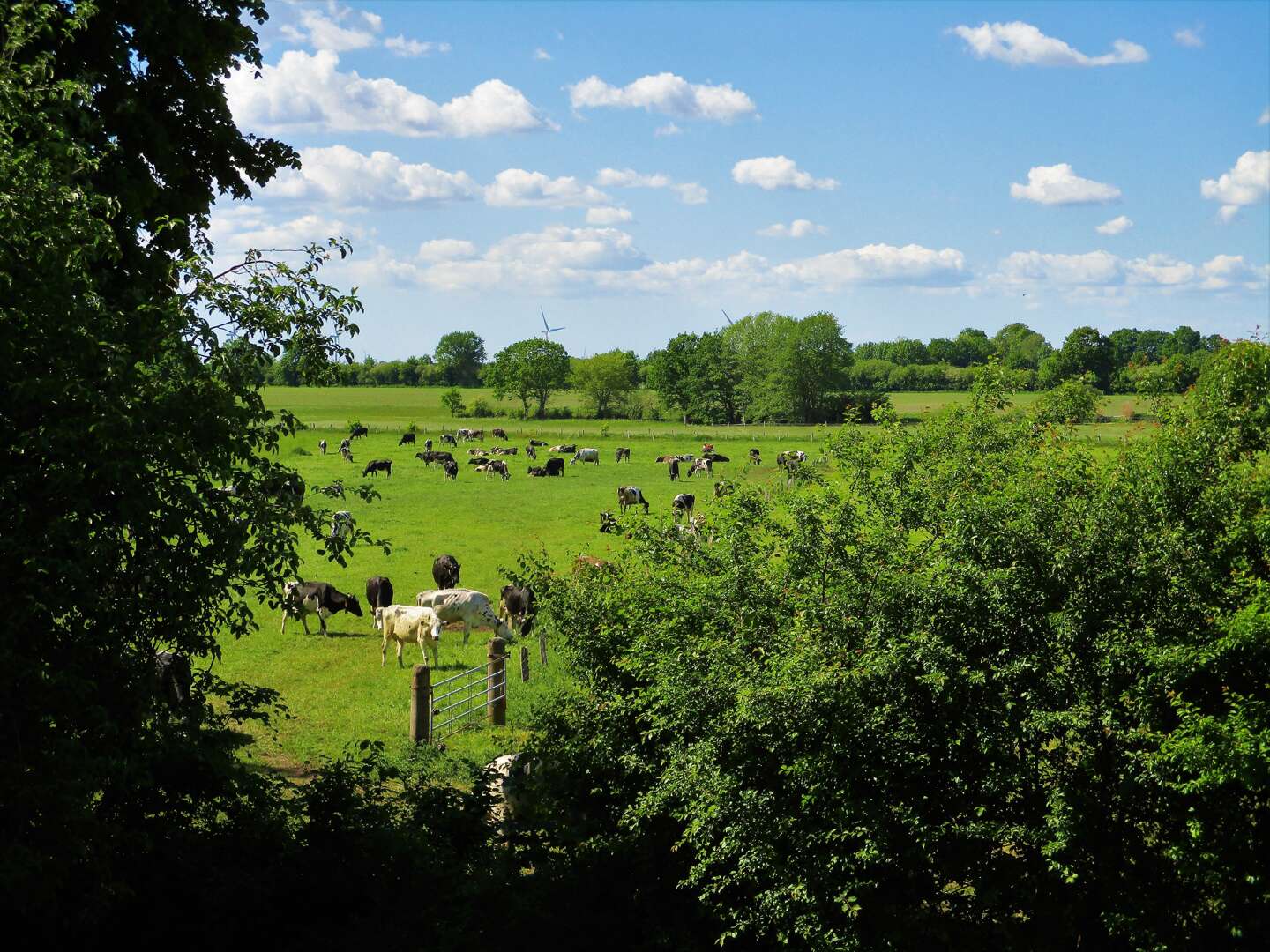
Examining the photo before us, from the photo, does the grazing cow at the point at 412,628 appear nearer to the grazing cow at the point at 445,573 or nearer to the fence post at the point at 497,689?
the fence post at the point at 497,689

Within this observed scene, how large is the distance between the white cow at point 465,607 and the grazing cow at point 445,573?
164 inches

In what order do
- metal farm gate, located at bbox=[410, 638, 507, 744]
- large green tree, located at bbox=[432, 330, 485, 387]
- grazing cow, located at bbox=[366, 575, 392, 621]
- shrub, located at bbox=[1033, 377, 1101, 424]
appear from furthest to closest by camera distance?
large green tree, located at bbox=[432, 330, 485, 387], grazing cow, located at bbox=[366, 575, 392, 621], shrub, located at bbox=[1033, 377, 1101, 424], metal farm gate, located at bbox=[410, 638, 507, 744]

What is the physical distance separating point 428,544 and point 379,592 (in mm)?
9711

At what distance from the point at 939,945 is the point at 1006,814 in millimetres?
1635

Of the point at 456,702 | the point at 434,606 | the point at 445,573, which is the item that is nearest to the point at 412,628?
the point at 434,606

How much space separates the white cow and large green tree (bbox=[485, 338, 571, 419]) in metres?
101

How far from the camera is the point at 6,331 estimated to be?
25.1 feet

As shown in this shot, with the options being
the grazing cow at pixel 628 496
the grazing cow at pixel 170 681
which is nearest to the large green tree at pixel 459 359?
the grazing cow at pixel 628 496

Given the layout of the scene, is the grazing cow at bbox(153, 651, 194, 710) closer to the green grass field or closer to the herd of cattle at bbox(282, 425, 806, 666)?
the green grass field

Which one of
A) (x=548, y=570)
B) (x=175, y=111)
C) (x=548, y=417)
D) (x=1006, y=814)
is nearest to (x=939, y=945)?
(x=1006, y=814)

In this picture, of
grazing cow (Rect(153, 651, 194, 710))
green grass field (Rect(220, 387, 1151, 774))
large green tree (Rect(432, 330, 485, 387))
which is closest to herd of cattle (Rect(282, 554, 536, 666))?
green grass field (Rect(220, 387, 1151, 774))

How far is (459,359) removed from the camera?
19300cm

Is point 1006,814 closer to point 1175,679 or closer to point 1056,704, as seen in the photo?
point 1056,704

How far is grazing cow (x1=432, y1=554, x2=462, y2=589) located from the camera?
28.8 meters
